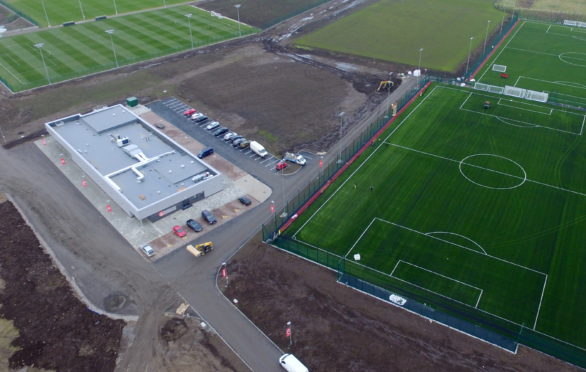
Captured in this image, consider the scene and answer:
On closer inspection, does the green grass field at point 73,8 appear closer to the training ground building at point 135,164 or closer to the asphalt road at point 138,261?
the training ground building at point 135,164

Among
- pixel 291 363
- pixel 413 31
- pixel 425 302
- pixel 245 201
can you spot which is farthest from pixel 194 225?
pixel 413 31

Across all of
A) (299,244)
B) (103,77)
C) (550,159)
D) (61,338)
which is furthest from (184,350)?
(103,77)

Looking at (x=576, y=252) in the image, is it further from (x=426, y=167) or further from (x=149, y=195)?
(x=149, y=195)

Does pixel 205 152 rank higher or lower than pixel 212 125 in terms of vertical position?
lower

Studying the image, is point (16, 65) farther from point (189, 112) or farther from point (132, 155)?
point (132, 155)

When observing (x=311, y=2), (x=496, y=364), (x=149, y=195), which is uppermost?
(x=311, y=2)

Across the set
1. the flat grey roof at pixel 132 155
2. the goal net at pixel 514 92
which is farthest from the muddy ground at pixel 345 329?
the goal net at pixel 514 92

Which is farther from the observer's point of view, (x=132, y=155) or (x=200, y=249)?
(x=132, y=155)
